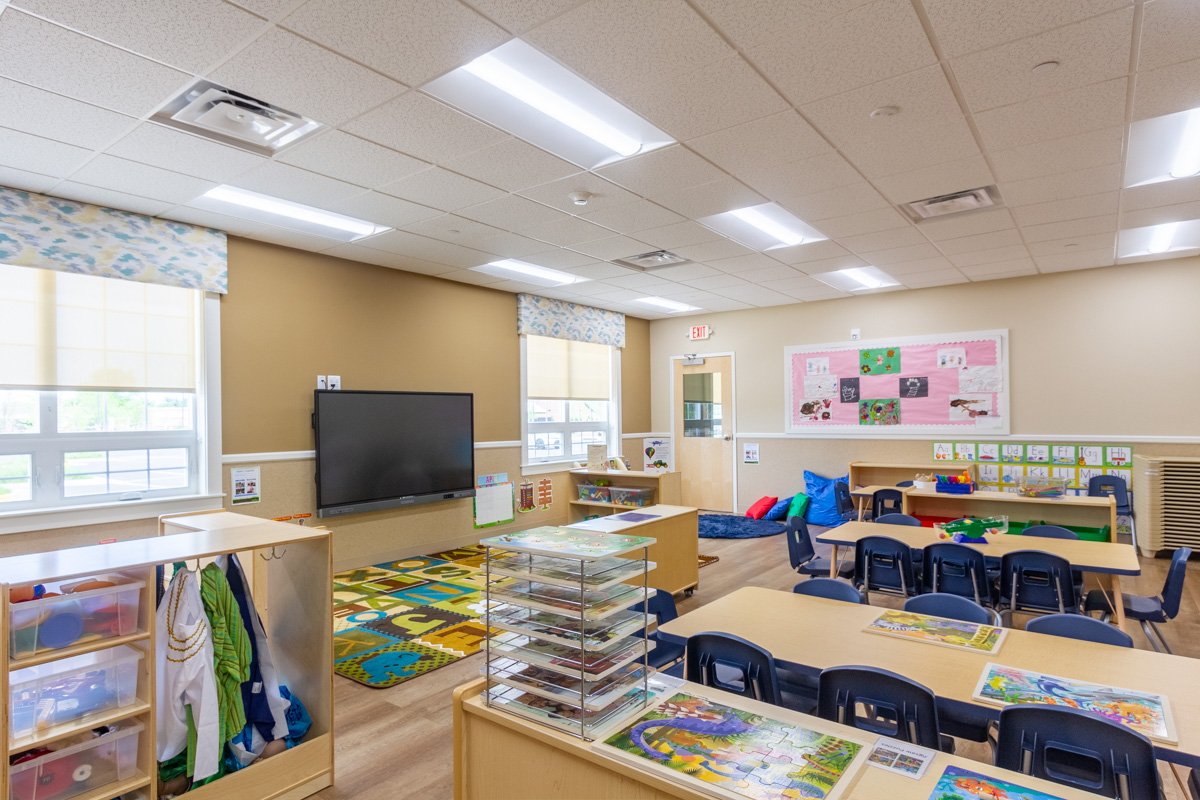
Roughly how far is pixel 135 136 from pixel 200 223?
161 cm

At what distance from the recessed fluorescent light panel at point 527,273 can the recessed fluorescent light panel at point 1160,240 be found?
195 inches

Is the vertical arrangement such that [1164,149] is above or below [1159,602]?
above

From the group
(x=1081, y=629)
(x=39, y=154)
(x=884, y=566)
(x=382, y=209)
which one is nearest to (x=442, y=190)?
(x=382, y=209)

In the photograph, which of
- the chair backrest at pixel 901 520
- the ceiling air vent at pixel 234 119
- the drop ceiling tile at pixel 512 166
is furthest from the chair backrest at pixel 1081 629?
the ceiling air vent at pixel 234 119

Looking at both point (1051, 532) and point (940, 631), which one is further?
point (1051, 532)

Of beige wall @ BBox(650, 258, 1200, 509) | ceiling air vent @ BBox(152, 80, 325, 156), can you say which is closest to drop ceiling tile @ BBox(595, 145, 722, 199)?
ceiling air vent @ BBox(152, 80, 325, 156)

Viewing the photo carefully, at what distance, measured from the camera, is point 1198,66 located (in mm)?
2799

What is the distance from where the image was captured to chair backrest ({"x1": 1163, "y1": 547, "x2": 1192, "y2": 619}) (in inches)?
138

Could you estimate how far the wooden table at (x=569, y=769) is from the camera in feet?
4.69

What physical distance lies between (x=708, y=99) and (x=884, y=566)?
3079 mm

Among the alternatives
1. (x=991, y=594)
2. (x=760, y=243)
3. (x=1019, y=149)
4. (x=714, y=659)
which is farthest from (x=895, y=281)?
(x=714, y=659)

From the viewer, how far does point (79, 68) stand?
2.70m

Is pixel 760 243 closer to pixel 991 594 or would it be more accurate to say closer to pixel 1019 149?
pixel 1019 149

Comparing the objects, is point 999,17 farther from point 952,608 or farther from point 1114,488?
point 1114,488
